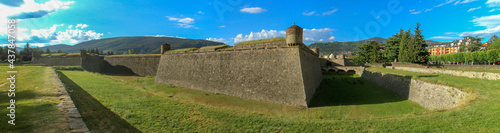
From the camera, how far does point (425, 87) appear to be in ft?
43.3

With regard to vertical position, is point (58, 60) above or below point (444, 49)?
below

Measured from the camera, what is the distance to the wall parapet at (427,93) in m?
10.6

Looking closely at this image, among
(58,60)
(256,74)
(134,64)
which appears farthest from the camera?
(58,60)

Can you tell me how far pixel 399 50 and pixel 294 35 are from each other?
35380 mm

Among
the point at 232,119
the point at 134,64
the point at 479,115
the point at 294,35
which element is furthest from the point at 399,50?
the point at 134,64

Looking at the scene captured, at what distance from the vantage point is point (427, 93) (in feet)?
42.3

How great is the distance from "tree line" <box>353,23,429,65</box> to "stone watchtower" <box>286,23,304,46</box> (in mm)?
31712

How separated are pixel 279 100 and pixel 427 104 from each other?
32.2 feet

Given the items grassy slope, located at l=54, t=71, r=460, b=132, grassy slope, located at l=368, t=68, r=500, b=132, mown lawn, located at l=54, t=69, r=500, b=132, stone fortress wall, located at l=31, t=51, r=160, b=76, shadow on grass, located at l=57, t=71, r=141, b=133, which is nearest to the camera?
grassy slope, located at l=368, t=68, r=500, b=132

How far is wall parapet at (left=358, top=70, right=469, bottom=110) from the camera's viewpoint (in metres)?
10.6

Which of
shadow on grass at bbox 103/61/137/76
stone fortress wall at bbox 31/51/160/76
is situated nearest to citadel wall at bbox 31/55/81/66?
stone fortress wall at bbox 31/51/160/76

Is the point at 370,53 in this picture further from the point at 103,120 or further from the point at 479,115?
the point at 103,120

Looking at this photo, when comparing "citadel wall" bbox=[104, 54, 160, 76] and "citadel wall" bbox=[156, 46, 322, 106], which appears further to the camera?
"citadel wall" bbox=[104, 54, 160, 76]

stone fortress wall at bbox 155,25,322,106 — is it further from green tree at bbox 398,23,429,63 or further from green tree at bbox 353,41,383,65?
green tree at bbox 353,41,383,65
